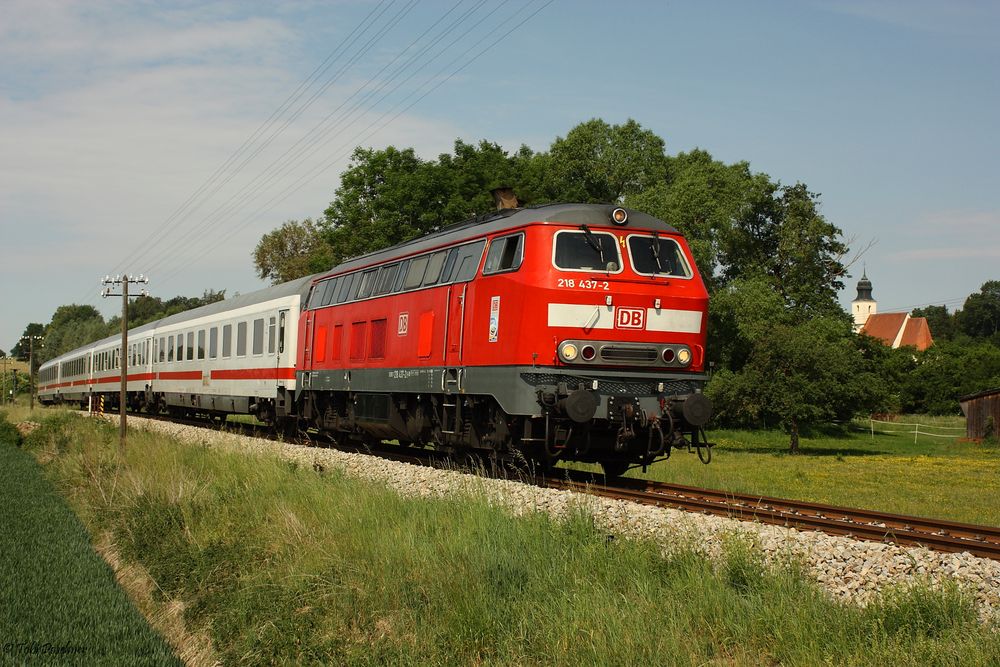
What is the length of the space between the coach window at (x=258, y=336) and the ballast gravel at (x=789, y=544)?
13864 mm

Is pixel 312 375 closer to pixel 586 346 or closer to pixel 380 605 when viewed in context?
pixel 586 346

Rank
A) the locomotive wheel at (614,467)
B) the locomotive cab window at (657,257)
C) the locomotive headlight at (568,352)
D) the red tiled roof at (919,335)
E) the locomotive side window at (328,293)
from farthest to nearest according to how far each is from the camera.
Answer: the red tiled roof at (919,335), the locomotive side window at (328,293), the locomotive wheel at (614,467), the locomotive cab window at (657,257), the locomotive headlight at (568,352)

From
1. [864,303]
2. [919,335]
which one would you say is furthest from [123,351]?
[864,303]

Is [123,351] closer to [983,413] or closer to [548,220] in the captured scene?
[548,220]

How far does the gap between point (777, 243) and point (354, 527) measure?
46937 mm

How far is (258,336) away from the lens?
86.6 feet

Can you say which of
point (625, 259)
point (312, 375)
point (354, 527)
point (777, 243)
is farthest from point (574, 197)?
point (354, 527)

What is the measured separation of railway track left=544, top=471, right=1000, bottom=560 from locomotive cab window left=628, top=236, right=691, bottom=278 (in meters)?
3.09

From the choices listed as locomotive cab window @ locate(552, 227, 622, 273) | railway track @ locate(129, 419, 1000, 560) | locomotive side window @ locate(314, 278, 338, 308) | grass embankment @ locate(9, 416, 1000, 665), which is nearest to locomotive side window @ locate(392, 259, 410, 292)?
locomotive side window @ locate(314, 278, 338, 308)

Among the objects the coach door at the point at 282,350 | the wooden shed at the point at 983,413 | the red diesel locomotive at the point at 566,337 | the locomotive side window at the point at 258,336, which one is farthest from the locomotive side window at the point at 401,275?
the wooden shed at the point at 983,413

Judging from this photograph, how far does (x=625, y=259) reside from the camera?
13.9 m

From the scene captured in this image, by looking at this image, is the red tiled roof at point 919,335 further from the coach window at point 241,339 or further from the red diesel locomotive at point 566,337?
the red diesel locomotive at point 566,337

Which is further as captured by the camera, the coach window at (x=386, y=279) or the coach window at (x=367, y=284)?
the coach window at (x=367, y=284)

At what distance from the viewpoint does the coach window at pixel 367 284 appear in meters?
19.0
